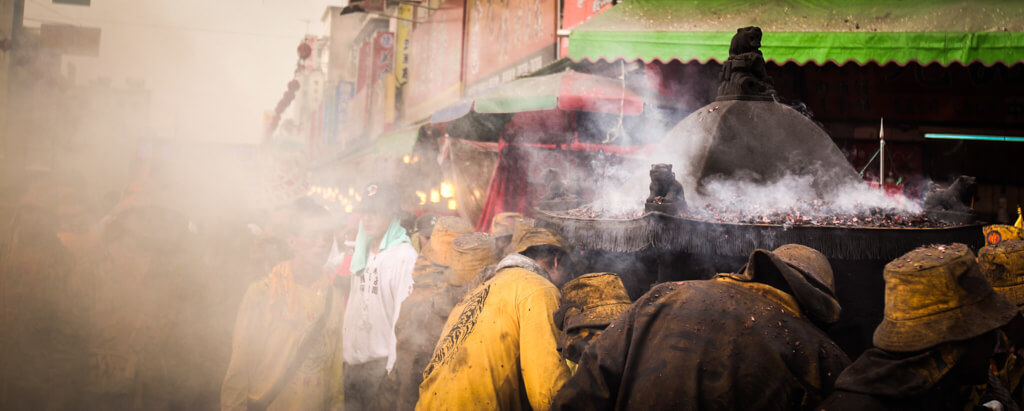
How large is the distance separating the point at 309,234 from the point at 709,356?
15.9 ft

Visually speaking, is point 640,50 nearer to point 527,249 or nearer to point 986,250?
point 527,249

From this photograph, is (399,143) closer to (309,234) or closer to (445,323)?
(309,234)

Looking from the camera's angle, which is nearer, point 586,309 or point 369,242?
point 586,309

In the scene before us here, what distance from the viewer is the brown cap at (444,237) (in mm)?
4570

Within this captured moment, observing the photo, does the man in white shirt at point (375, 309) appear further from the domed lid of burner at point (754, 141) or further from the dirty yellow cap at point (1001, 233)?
the dirty yellow cap at point (1001, 233)

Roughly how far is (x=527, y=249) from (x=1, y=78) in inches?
270

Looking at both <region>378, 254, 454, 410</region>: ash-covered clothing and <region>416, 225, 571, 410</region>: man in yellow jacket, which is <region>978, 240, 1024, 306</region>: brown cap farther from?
<region>378, 254, 454, 410</region>: ash-covered clothing

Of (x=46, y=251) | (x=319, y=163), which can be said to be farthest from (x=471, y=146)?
(x=319, y=163)

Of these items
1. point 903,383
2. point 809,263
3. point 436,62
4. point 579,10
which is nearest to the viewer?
point 903,383

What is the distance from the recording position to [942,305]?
150 cm

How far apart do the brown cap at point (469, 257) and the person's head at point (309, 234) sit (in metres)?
1.91

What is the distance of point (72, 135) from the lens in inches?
326

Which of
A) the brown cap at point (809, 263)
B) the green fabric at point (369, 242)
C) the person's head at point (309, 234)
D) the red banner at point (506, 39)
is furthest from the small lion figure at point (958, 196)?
the red banner at point (506, 39)

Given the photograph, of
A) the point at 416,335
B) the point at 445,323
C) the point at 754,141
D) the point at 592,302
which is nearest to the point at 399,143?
the point at 416,335
